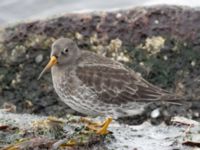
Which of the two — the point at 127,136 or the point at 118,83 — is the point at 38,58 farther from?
the point at 127,136

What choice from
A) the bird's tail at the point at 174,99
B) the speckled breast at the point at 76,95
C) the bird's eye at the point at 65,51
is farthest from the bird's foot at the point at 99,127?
the bird's eye at the point at 65,51

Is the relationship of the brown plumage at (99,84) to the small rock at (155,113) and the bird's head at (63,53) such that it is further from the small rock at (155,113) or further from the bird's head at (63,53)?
the small rock at (155,113)

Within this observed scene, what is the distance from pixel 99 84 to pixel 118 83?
8.7 inches

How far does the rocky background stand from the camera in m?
8.21

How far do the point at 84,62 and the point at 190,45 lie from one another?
1.25m

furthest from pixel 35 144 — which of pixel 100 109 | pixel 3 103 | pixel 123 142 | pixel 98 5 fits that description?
pixel 98 5

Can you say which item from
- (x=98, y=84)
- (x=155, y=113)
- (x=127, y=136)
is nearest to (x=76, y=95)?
(x=98, y=84)

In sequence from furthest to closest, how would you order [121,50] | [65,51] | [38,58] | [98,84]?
[38,58] → [121,50] → [65,51] → [98,84]

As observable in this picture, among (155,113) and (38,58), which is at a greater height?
(38,58)

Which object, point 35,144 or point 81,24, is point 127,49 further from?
point 35,144

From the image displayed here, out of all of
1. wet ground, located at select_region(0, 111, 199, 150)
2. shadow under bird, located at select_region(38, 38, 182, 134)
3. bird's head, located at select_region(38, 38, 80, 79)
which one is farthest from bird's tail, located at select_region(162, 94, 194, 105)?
bird's head, located at select_region(38, 38, 80, 79)

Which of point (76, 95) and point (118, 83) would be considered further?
point (118, 83)

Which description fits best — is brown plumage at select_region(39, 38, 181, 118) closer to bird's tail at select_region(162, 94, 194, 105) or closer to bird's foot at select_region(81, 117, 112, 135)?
bird's tail at select_region(162, 94, 194, 105)

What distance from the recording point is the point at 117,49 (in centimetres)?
843
